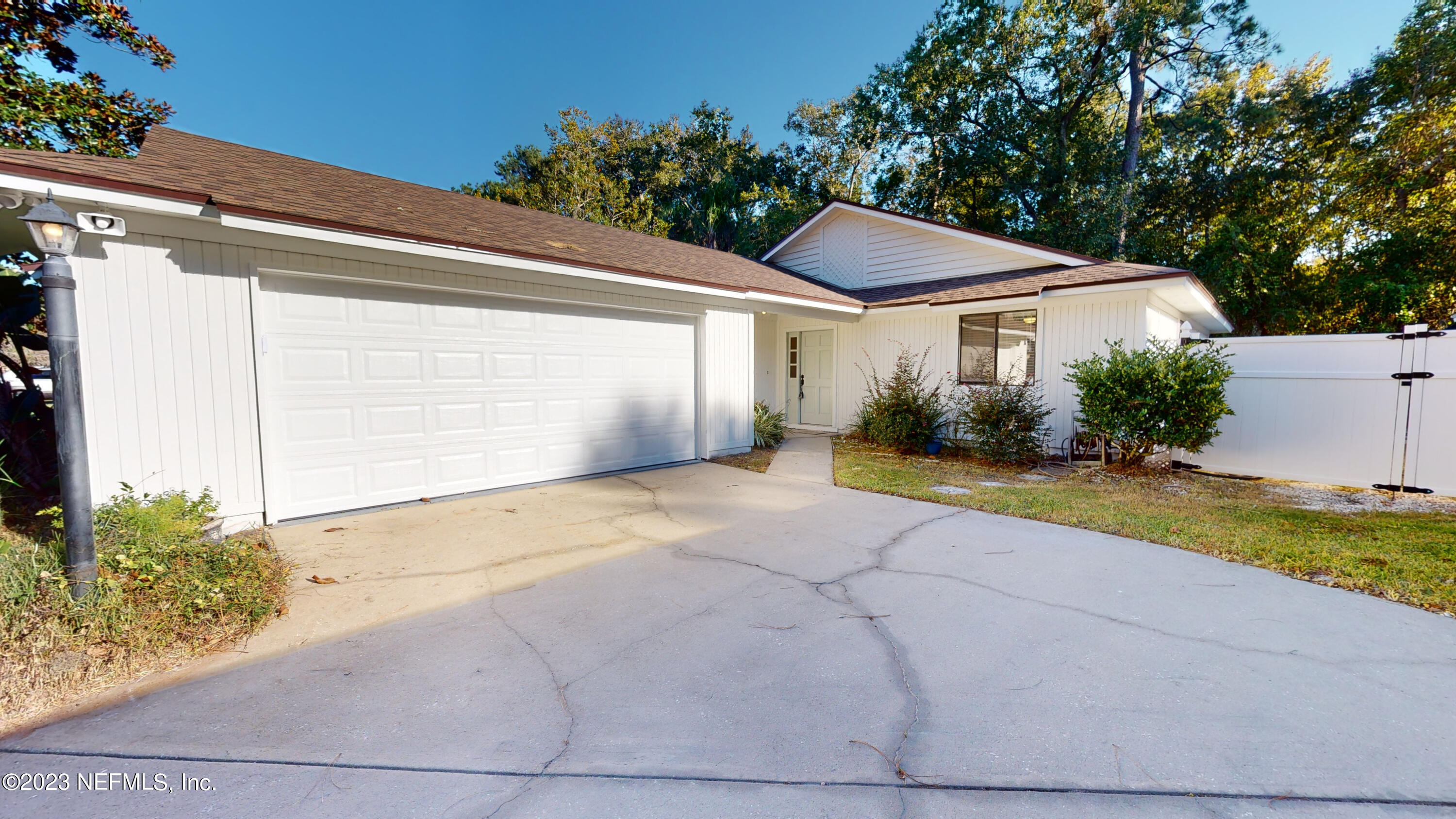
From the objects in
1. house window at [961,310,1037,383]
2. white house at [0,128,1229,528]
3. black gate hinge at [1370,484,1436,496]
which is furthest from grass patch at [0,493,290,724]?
black gate hinge at [1370,484,1436,496]

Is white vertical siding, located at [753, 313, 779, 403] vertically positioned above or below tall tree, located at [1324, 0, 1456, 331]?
below

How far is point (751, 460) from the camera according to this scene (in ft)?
28.1

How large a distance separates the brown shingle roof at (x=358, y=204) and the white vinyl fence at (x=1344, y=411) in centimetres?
611

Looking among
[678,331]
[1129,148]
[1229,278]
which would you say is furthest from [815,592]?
[1129,148]

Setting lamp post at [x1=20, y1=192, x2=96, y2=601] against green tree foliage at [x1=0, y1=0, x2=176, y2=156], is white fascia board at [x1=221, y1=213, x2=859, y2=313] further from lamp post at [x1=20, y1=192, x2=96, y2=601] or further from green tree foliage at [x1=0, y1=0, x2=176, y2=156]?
green tree foliage at [x1=0, y1=0, x2=176, y2=156]

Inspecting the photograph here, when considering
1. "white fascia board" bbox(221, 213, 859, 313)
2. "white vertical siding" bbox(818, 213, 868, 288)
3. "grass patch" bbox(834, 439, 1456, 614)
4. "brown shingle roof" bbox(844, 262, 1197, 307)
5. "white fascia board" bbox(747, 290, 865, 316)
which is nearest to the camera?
"grass patch" bbox(834, 439, 1456, 614)

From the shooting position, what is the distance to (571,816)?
182 centimetres

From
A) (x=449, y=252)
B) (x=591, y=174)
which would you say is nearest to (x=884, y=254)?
(x=449, y=252)

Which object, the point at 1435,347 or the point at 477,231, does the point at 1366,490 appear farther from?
the point at 477,231

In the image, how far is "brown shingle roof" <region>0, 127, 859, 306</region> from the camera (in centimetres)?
434

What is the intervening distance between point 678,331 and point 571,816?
691cm

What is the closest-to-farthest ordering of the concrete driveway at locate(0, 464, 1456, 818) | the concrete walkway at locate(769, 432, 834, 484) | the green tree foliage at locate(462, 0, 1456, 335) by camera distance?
the concrete driveway at locate(0, 464, 1456, 818)
the concrete walkway at locate(769, 432, 834, 484)
the green tree foliage at locate(462, 0, 1456, 335)

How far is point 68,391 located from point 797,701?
162 inches

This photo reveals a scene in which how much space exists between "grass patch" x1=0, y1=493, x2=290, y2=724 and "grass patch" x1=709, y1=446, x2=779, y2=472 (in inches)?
214
